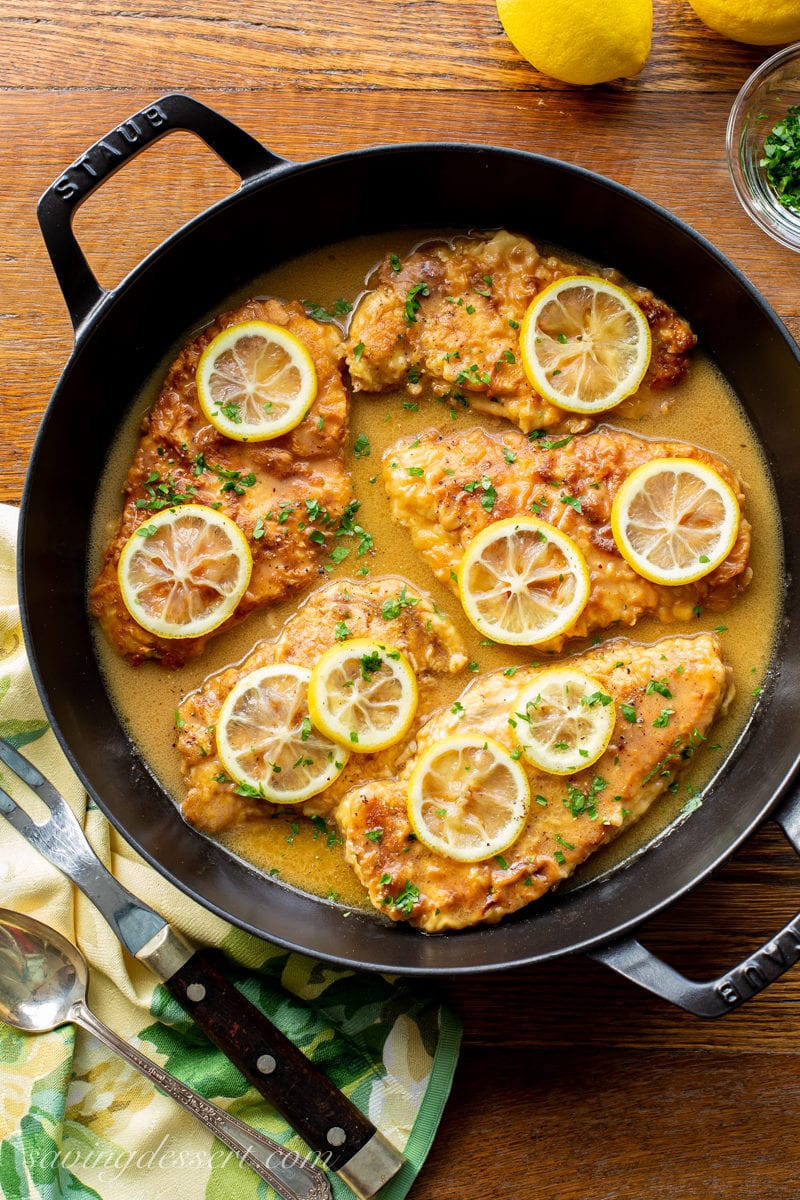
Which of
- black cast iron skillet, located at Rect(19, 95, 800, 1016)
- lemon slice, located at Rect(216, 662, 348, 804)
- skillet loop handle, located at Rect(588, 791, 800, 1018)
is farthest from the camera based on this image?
lemon slice, located at Rect(216, 662, 348, 804)

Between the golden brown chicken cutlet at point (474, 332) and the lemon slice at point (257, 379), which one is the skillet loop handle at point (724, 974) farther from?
the lemon slice at point (257, 379)

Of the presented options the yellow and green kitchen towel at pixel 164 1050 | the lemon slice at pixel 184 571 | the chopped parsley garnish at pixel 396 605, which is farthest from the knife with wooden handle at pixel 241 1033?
the chopped parsley garnish at pixel 396 605

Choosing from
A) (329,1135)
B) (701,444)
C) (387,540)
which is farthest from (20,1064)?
(701,444)

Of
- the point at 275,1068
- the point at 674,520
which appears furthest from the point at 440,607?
the point at 275,1068

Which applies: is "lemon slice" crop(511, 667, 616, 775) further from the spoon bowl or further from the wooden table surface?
the spoon bowl

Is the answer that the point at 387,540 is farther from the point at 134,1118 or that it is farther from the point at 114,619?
the point at 134,1118

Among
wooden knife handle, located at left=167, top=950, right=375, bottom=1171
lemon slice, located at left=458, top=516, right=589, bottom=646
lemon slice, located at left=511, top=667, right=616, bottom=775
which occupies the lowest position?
wooden knife handle, located at left=167, top=950, right=375, bottom=1171

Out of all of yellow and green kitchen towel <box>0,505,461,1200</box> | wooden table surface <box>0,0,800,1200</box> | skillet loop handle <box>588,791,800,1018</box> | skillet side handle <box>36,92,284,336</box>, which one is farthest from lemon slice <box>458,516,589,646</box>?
skillet side handle <box>36,92,284,336</box>
